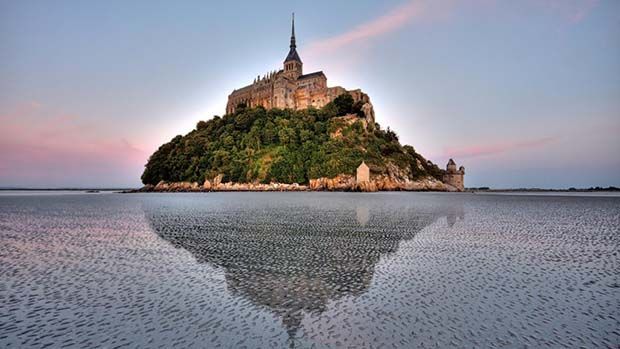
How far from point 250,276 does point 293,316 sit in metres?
2.16

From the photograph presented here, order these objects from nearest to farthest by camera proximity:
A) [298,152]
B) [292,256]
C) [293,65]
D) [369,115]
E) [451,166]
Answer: [292,256] < [298,152] < [369,115] < [451,166] < [293,65]

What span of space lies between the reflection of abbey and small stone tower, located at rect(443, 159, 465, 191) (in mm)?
28890

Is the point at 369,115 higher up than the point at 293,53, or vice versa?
the point at 293,53

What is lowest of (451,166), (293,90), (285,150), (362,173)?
(362,173)

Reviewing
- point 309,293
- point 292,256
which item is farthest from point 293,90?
point 309,293

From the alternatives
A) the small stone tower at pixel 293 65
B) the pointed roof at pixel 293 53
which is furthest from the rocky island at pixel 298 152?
the pointed roof at pixel 293 53

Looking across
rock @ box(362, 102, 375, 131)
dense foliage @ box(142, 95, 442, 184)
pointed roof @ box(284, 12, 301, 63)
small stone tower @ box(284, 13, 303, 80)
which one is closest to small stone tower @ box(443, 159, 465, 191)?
dense foliage @ box(142, 95, 442, 184)

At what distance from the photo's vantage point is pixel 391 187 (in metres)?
69.1

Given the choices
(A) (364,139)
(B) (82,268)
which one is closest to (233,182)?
(A) (364,139)

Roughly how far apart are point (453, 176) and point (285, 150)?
45.7 meters

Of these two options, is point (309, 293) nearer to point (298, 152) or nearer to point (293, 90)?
point (298, 152)

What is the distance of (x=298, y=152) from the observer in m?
74.2

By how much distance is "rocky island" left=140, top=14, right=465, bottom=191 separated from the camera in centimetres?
6975

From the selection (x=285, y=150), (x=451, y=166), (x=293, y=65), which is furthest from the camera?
(x=293, y=65)
